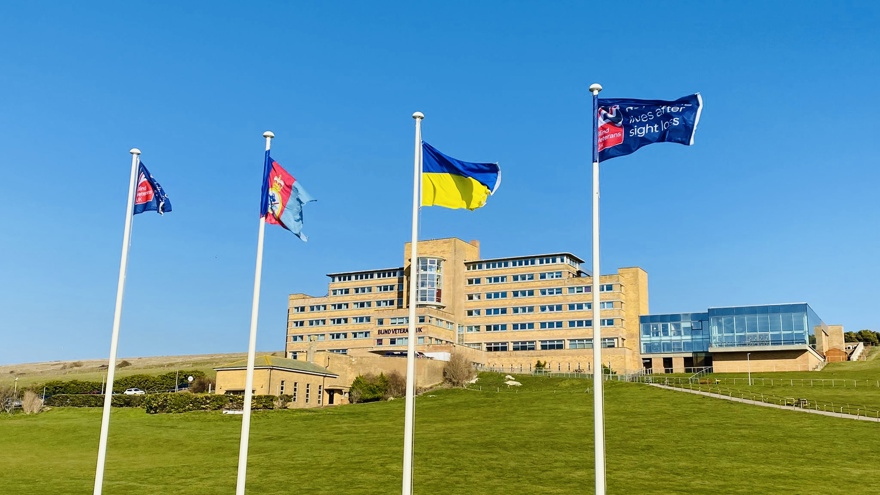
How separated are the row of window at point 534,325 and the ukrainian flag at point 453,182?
105 metres

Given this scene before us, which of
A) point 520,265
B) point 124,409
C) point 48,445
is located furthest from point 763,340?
point 48,445

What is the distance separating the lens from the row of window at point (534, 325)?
128 metres

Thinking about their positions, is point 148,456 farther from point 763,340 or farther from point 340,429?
point 763,340

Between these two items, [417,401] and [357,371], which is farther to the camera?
[357,371]

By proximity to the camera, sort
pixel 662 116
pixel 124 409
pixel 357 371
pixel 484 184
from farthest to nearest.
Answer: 1. pixel 357 371
2. pixel 124 409
3. pixel 484 184
4. pixel 662 116

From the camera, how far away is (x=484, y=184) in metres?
25.2

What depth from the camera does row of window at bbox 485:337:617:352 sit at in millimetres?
126669

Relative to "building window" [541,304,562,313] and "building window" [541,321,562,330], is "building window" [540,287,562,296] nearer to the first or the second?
"building window" [541,304,562,313]

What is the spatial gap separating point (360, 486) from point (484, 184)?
19291mm

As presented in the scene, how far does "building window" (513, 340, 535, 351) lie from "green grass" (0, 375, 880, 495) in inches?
2195

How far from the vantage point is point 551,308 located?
132 meters

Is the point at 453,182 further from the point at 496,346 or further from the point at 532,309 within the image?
the point at 496,346

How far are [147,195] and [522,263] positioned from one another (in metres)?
109

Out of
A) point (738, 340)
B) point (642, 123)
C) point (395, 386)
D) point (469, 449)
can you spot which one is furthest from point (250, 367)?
point (738, 340)
